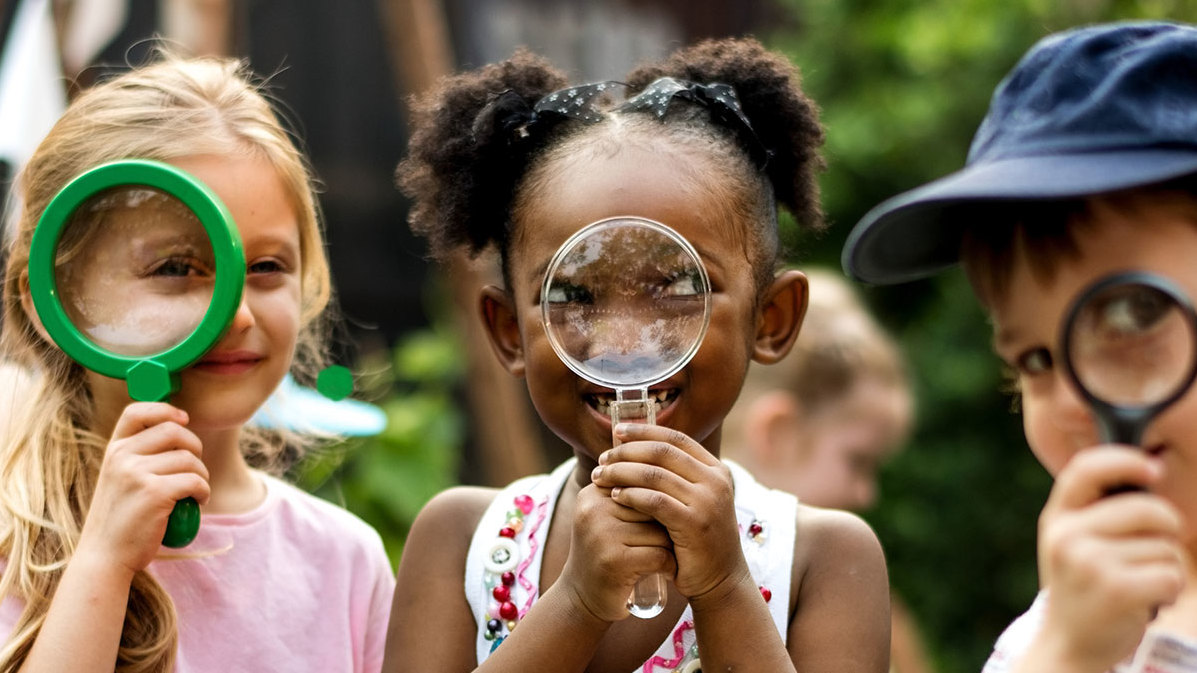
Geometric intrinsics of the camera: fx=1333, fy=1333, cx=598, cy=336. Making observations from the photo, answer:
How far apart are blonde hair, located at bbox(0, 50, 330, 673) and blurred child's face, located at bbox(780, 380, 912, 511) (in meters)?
2.01

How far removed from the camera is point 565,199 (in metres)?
2.43

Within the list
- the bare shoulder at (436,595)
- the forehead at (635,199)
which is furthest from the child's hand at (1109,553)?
the bare shoulder at (436,595)

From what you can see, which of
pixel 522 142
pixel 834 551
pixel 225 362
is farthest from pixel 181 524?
pixel 834 551

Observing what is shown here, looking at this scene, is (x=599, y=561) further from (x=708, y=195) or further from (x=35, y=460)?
(x=35, y=460)

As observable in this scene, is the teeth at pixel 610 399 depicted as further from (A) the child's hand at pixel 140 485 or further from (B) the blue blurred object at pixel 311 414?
(B) the blue blurred object at pixel 311 414

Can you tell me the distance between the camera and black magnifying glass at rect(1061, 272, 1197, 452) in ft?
5.39

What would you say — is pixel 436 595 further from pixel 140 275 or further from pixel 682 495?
pixel 140 275

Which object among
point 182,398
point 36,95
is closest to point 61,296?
point 182,398

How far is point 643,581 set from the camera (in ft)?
6.97

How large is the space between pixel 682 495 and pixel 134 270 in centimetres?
115

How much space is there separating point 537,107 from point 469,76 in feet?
0.92

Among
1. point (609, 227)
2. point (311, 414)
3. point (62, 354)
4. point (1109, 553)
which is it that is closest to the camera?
point (1109, 553)

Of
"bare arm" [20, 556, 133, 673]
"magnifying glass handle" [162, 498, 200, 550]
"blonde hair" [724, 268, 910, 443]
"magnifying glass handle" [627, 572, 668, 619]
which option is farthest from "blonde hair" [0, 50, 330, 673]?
"blonde hair" [724, 268, 910, 443]

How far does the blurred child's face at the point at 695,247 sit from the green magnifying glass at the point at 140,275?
0.55 m
